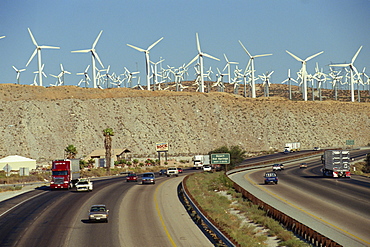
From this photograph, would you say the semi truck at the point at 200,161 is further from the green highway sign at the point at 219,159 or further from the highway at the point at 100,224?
the highway at the point at 100,224

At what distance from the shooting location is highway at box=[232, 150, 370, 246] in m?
29.9

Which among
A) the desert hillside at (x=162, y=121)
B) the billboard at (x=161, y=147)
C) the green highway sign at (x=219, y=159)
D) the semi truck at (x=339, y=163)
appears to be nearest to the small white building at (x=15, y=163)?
the desert hillside at (x=162, y=121)

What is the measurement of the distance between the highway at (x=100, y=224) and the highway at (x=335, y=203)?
7.50 metres

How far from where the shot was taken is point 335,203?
43375 mm

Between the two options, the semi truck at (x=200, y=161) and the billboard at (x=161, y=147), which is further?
the billboard at (x=161, y=147)

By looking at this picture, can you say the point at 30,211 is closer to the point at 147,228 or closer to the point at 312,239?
the point at 147,228

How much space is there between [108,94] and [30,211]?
442 feet

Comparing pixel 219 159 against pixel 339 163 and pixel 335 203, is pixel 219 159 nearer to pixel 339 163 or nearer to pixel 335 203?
pixel 339 163

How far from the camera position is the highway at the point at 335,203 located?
2994 cm

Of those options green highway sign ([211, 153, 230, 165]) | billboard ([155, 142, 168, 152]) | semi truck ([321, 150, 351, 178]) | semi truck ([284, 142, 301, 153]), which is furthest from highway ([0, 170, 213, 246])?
semi truck ([284, 142, 301, 153])

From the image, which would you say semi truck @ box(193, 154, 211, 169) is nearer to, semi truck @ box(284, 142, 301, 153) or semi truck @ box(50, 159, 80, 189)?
semi truck @ box(284, 142, 301, 153)

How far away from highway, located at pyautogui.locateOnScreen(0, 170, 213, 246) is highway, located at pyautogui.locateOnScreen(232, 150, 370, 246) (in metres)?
7.50

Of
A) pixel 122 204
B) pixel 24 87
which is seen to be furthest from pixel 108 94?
pixel 122 204

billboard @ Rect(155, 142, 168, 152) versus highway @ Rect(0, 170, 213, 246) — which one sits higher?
billboard @ Rect(155, 142, 168, 152)
